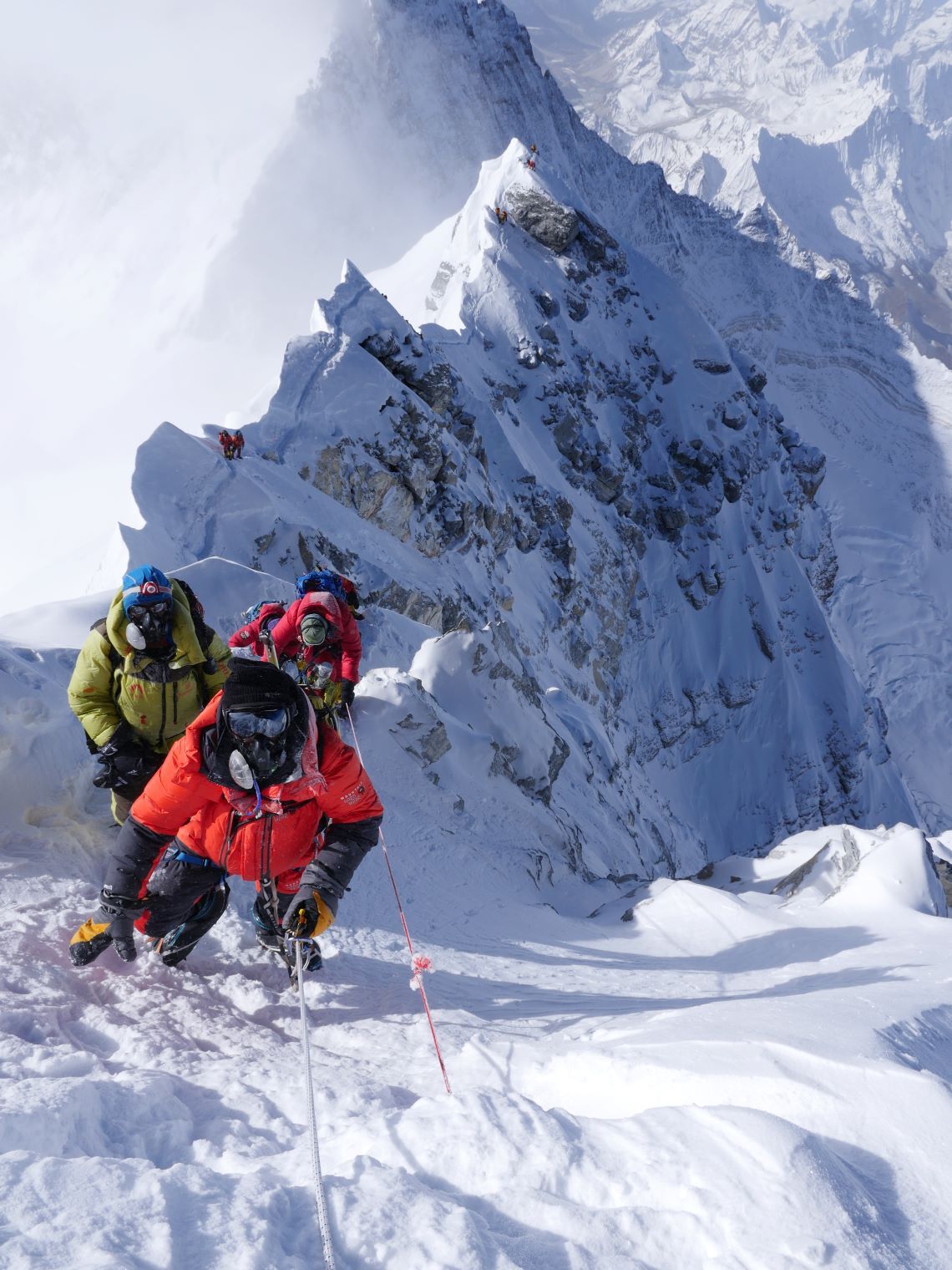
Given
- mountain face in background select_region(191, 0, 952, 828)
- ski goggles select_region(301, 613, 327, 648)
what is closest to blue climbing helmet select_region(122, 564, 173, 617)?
ski goggles select_region(301, 613, 327, 648)

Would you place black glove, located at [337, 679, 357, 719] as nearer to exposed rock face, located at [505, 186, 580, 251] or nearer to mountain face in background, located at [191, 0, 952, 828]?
mountain face in background, located at [191, 0, 952, 828]

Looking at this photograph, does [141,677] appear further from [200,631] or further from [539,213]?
[539,213]

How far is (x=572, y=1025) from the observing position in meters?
4.50

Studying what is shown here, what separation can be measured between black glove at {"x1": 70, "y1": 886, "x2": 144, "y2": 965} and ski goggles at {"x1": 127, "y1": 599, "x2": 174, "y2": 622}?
1.44 metres

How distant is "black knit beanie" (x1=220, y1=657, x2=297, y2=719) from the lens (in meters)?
3.41

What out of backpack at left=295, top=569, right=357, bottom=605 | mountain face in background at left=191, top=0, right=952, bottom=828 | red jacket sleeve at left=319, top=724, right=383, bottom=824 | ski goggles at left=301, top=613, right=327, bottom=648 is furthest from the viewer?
mountain face in background at left=191, top=0, right=952, bottom=828

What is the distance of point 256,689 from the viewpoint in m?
3.43

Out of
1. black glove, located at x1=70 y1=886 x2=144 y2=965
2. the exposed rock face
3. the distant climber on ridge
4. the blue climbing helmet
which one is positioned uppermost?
the exposed rock face

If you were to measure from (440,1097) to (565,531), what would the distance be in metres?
32.4

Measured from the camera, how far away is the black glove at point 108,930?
393 cm

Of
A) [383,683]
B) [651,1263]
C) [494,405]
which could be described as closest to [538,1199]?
[651,1263]

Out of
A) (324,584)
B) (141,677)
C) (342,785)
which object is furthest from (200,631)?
(324,584)

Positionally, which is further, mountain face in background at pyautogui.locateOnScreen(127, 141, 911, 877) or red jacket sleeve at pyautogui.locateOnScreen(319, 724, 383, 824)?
mountain face in background at pyautogui.locateOnScreen(127, 141, 911, 877)

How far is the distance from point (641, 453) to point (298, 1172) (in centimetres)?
4627
